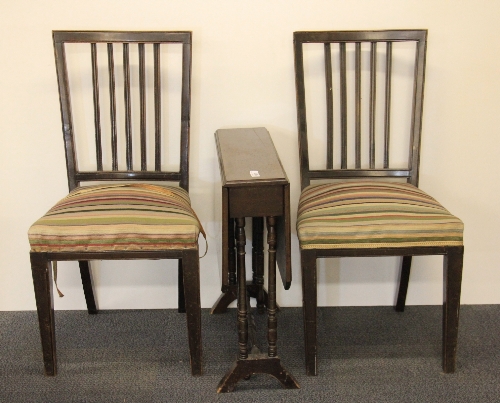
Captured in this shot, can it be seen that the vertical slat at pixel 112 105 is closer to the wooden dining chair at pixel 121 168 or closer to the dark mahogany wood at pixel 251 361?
the wooden dining chair at pixel 121 168

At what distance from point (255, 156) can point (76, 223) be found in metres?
0.58

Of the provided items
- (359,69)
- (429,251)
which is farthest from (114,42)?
(429,251)

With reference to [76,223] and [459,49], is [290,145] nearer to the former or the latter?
[459,49]

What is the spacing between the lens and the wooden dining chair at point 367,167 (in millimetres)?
1948

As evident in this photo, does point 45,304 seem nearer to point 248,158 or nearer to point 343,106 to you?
point 248,158

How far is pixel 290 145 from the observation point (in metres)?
2.39

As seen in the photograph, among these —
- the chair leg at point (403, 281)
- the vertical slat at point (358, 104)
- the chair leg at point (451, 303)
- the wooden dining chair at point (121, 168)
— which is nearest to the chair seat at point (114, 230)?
the wooden dining chair at point (121, 168)

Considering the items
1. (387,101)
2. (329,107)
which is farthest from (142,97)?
(387,101)

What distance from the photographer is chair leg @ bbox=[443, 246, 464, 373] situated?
1979 millimetres

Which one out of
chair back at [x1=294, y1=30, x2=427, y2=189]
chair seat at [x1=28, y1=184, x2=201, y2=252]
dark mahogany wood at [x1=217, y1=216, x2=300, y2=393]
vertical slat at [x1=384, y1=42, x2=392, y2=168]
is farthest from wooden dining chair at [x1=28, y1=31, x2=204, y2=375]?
vertical slat at [x1=384, y1=42, x2=392, y2=168]

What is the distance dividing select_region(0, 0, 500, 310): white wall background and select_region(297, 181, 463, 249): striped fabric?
18.2 inches

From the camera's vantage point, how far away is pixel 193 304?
200cm

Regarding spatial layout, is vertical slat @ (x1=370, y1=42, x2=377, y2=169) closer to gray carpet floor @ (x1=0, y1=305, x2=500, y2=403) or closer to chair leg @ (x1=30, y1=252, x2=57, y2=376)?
gray carpet floor @ (x1=0, y1=305, x2=500, y2=403)

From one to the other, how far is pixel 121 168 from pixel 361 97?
3.01 ft
